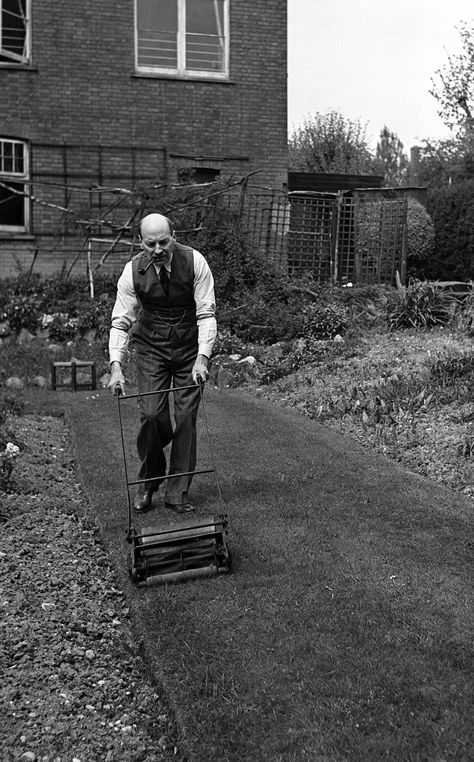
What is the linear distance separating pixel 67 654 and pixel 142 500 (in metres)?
2.35

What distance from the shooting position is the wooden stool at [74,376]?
12195mm

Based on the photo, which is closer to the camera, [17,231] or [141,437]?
[141,437]

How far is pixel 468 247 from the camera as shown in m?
20.4

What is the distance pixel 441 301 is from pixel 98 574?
8590 millimetres

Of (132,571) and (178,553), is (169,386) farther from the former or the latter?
(132,571)

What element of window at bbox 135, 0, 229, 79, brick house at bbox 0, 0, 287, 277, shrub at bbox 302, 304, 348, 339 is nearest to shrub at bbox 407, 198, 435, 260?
brick house at bbox 0, 0, 287, 277

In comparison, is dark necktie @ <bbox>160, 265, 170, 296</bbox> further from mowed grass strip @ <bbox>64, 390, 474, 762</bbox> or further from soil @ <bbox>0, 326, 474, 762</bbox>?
soil @ <bbox>0, 326, 474, 762</bbox>

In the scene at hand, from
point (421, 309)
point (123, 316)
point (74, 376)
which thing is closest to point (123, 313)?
point (123, 316)

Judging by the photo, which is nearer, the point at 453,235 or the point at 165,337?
the point at 165,337

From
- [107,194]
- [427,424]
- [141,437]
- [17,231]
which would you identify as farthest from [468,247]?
[141,437]

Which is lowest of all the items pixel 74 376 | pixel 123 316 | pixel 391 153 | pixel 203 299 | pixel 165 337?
pixel 74 376

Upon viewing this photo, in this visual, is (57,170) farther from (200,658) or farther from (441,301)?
(200,658)

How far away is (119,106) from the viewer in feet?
57.7

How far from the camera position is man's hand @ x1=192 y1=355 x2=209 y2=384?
19.0 feet
